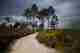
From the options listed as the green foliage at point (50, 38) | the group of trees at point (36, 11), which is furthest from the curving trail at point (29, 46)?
the group of trees at point (36, 11)

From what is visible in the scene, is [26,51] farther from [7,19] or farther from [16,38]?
[7,19]

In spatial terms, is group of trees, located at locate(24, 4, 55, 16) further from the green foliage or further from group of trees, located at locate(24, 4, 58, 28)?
the green foliage

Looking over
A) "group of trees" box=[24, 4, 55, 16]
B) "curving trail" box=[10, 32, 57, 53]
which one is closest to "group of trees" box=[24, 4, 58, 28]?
"group of trees" box=[24, 4, 55, 16]

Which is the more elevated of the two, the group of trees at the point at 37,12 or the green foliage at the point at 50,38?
the group of trees at the point at 37,12

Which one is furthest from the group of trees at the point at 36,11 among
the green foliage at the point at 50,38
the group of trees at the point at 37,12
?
the green foliage at the point at 50,38

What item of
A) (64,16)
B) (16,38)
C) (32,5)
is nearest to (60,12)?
(64,16)

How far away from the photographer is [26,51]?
2.89 feet

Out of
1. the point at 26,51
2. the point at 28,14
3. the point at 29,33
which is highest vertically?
the point at 28,14

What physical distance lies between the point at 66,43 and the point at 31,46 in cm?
21

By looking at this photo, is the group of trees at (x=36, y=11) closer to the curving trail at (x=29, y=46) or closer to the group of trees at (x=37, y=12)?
the group of trees at (x=37, y=12)

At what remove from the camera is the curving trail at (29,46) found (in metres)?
0.88

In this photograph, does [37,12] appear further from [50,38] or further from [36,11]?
[50,38]

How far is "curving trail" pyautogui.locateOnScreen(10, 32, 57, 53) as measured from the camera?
2.87 feet

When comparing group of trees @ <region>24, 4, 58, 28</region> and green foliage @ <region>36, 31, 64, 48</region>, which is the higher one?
group of trees @ <region>24, 4, 58, 28</region>
